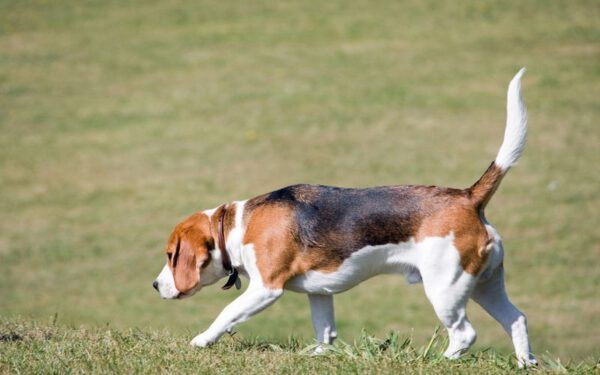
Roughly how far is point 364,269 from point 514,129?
1361 mm

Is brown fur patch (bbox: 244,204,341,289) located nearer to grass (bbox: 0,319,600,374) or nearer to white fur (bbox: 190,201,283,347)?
white fur (bbox: 190,201,283,347)

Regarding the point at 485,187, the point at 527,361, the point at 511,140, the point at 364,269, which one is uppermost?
the point at 511,140

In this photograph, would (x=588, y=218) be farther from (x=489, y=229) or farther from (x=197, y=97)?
(x=489, y=229)

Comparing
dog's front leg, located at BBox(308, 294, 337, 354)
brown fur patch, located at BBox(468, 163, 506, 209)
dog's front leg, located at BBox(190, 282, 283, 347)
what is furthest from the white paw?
brown fur patch, located at BBox(468, 163, 506, 209)

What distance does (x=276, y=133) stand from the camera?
22.5 meters

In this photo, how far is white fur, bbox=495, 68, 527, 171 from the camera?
22.9 ft

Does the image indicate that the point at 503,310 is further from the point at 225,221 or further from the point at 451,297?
the point at 225,221

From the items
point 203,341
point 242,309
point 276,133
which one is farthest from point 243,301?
point 276,133

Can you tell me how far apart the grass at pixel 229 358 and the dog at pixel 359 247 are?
0.19m

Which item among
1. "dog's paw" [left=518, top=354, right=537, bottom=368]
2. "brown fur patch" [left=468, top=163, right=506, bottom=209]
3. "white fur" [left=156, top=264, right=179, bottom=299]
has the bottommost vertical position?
"dog's paw" [left=518, top=354, right=537, bottom=368]

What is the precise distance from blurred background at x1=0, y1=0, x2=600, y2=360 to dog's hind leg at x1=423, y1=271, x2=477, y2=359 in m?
8.21

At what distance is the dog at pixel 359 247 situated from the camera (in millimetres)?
6699

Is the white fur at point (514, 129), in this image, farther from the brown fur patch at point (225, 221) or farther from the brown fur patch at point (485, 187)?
the brown fur patch at point (225, 221)

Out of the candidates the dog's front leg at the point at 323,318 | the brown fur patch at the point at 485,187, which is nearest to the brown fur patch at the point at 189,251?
the dog's front leg at the point at 323,318
